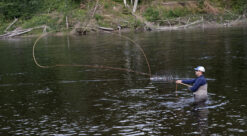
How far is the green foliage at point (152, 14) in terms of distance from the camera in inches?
1940

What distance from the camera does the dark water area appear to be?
982 cm

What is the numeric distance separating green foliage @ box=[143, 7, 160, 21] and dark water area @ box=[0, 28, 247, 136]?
26138 mm

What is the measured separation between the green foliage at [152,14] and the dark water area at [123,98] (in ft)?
85.8

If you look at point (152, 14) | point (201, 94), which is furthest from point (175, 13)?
point (201, 94)

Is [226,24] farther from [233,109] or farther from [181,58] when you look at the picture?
[233,109]

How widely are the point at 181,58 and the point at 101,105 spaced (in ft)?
36.6

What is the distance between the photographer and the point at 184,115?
34.8 feet

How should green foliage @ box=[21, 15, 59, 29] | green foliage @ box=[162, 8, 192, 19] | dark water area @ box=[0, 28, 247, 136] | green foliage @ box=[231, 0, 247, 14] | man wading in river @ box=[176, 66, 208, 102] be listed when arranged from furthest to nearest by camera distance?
green foliage @ box=[231, 0, 247, 14], green foliage @ box=[162, 8, 192, 19], green foliage @ box=[21, 15, 59, 29], man wading in river @ box=[176, 66, 208, 102], dark water area @ box=[0, 28, 247, 136]

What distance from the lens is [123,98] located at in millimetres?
12930

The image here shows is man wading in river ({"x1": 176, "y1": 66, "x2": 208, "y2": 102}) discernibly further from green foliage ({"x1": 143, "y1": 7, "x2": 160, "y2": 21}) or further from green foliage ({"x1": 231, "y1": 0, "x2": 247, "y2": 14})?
green foliage ({"x1": 231, "y1": 0, "x2": 247, "y2": 14})

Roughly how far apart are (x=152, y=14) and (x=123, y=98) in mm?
37807

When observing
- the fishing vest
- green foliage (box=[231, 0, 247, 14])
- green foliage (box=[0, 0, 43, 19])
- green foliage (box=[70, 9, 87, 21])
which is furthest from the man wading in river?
green foliage (box=[231, 0, 247, 14])

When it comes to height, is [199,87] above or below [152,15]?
below

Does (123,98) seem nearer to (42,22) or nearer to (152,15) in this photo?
(42,22)
